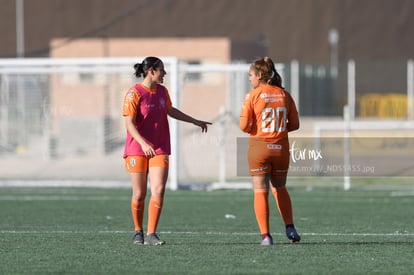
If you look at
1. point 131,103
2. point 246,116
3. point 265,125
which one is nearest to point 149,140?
point 131,103

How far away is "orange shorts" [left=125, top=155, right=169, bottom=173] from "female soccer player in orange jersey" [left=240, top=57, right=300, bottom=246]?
952mm

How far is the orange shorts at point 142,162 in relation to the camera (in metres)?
12.6

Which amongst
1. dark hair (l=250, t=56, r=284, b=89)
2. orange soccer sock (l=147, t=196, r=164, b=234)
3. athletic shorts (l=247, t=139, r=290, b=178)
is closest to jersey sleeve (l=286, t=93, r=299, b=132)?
athletic shorts (l=247, t=139, r=290, b=178)

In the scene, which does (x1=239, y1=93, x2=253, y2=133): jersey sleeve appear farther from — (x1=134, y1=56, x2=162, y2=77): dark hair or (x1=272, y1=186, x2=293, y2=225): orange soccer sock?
(x1=134, y1=56, x2=162, y2=77): dark hair

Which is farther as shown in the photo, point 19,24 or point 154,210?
point 19,24

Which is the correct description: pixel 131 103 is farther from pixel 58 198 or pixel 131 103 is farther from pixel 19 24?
pixel 19 24

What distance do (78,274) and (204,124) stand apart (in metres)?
3.28

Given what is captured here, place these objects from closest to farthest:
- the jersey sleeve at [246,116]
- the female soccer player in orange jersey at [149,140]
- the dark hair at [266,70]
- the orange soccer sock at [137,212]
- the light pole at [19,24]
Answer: the jersey sleeve at [246,116]
the dark hair at [266,70]
the female soccer player in orange jersey at [149,140]
the orange soccer sock at [137,212]
the light pole at [19,24]

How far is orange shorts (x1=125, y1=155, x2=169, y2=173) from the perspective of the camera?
12649mm

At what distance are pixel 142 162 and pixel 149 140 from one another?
0.83ft

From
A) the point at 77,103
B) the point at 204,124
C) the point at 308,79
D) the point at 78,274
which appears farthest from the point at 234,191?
the point at 308,79

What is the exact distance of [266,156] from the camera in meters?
12.4

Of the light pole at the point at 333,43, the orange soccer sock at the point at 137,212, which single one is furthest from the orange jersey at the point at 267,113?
the light pole at the point at 333,43

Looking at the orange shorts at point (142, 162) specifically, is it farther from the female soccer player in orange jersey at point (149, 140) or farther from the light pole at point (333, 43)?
the light pole at point (333, 43)
